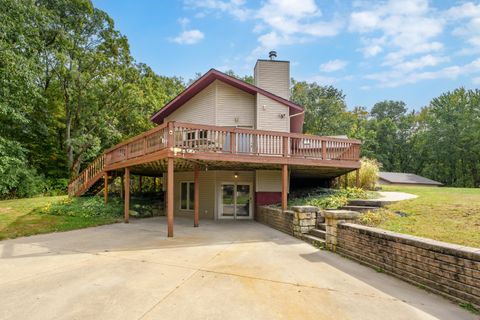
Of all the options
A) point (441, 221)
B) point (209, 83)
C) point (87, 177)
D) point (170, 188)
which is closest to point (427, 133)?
point (209, 83)

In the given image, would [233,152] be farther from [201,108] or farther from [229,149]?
[201,108]

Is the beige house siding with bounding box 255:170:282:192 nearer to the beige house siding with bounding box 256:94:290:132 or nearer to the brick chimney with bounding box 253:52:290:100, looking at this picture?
the beige house siding with bounding box 256:94:290:132

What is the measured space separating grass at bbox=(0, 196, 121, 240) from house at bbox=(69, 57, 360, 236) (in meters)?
1.20

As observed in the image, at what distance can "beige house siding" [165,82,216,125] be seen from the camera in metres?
12.9

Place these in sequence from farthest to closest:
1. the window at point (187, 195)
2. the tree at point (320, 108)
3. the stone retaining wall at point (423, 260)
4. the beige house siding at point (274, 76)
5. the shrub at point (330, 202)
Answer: the tree at point (320, 108), the beige house siding at point (274, 76), the window at point (187, 195), the shrub at point (330, 202), the stone retaining wall at point (423, 260)

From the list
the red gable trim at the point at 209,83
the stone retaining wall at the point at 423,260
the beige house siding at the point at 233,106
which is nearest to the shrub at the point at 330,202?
the stone retaining wall at the point at 423,260

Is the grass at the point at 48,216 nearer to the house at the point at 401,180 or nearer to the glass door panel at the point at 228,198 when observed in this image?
the glass door panel at the point at 228,198

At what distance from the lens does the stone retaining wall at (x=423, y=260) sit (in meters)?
3.66

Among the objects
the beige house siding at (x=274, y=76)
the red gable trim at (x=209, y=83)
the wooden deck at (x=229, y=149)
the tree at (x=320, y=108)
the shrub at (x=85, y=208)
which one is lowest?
the shrub at (x=85, y=208)

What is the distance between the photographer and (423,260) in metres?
4.31

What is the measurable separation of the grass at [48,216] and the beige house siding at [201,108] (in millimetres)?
5580

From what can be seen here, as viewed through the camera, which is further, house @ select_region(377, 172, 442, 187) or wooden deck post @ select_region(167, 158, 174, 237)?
house @ select_region(377, 172, 442, 187)

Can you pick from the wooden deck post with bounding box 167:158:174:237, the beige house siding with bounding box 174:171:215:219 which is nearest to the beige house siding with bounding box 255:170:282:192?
the beige house siding with bounding box 174:171:215:219

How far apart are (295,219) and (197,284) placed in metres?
4.62
